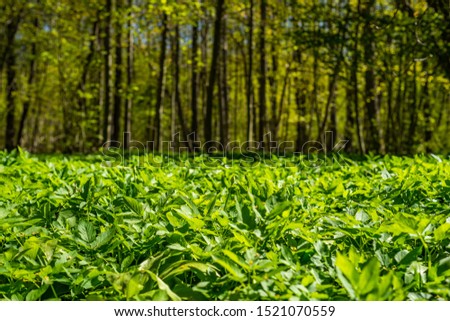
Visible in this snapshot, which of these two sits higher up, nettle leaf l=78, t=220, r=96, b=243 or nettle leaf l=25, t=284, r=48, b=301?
nettle leaf l=78, t=220, r=96, b=243

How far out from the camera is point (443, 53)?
12328 millimetres

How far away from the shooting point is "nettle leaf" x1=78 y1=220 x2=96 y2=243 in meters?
2.04

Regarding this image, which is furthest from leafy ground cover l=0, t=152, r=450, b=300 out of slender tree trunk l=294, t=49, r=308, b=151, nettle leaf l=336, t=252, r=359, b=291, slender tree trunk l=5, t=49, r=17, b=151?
slender tree trunk l=294, t=49, r=308, b=151

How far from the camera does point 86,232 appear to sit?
2.06 m

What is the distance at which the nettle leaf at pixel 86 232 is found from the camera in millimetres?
2035

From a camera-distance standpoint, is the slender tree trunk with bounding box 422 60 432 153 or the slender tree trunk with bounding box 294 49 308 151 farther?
the slender tree trunk with bounding box 294 49 308 151

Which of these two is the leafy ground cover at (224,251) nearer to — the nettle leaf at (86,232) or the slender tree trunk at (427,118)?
the nettle leaf at (86,232)

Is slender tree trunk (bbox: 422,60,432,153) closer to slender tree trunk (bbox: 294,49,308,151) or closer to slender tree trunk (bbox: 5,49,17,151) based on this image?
slender tree trunk (bbox: 294,49,308,151)

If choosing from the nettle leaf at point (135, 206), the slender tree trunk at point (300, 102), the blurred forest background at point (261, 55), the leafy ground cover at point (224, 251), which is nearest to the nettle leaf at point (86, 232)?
the leafy ground cover at point (224, 251)

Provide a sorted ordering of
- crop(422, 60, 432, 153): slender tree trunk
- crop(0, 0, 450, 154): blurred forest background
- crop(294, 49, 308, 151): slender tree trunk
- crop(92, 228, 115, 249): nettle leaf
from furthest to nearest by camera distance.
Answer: crop(294, 49, 308, 151): slender tree trunk
crop(422, 60, 432, 153): slender tree trunk
crop(0, 0, 450, 154): blurred forest background
crop(92, 228, 115, 249): nettle leaf

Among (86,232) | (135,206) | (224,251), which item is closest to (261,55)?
(135,206)

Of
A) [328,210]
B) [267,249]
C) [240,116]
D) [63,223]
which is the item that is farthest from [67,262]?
[240,116]

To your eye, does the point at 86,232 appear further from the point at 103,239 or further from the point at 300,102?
the point at 300,102
